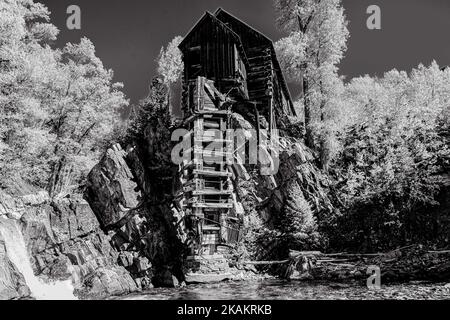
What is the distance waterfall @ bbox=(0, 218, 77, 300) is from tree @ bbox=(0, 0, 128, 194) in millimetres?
4045

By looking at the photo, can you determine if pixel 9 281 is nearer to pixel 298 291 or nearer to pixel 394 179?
pixel 298 291

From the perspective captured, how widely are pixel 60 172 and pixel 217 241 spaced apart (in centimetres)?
1267

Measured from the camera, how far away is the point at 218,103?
75.0 feet

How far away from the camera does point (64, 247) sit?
1805 centimetres

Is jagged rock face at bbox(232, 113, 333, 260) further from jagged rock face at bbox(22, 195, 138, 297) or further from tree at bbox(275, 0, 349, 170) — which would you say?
jagged rock face at bbox(22, 195, 138, 297)

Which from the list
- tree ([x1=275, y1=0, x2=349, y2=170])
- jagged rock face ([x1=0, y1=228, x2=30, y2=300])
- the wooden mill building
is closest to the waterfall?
jagged rock face ([x1=0, y1=228, x2=30, y2=300])

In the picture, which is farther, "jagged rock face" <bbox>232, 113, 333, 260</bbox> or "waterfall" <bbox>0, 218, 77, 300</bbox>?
"jagged rock face" <bbox>232, 113, 333, 260</bbox>

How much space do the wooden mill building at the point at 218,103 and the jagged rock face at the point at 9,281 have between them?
8436 mm

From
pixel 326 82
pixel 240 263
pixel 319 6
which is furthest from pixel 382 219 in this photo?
pixel 319 6

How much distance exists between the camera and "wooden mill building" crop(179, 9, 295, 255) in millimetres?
19047

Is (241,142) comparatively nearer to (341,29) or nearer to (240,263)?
(240,263)

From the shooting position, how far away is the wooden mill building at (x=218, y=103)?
19047 millimetres

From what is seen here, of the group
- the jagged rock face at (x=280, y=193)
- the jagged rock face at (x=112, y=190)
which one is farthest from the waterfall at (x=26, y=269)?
the jagged rock face at (x=280, y=193)

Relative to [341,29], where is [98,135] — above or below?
below
